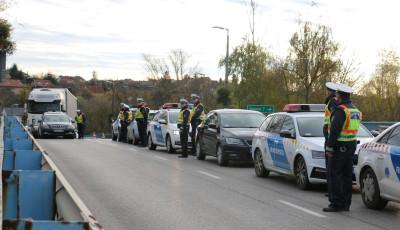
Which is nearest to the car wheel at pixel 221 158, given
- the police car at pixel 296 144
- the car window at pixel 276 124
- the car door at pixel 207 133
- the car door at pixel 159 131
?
the car door at pixel 207 133

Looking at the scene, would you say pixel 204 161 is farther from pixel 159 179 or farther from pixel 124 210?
pixel 124 210

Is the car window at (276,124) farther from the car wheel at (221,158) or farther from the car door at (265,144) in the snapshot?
the car wheel at (221,158)

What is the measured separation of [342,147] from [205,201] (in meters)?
2.40

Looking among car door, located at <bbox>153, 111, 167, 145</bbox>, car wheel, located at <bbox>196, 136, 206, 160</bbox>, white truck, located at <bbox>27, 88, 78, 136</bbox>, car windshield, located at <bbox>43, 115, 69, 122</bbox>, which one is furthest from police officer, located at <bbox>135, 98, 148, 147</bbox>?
white truck, located at <bbox>27, 88, 78, 136</bbox>

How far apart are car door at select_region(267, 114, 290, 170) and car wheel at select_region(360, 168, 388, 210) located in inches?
108

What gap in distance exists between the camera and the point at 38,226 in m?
3.36

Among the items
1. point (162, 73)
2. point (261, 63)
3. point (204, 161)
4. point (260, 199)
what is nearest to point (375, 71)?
point (261, 63)

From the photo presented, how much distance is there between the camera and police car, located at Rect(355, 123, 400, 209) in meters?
8.45

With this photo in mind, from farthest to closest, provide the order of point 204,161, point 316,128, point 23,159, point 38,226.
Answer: point 204,161
point 316,128
point 23,159
point 38,226

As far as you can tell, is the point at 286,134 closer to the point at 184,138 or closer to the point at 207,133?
the point at 207,133

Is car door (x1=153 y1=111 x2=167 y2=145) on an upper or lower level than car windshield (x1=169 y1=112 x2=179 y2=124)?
lower

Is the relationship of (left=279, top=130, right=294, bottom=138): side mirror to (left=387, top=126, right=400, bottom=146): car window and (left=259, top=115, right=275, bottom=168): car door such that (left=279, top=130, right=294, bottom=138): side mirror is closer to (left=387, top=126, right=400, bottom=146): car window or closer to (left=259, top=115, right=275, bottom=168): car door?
(left=259, top=115, right=275, bottom=168): car door

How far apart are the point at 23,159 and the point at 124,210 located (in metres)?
1.63

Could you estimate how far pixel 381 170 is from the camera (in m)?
8.78
